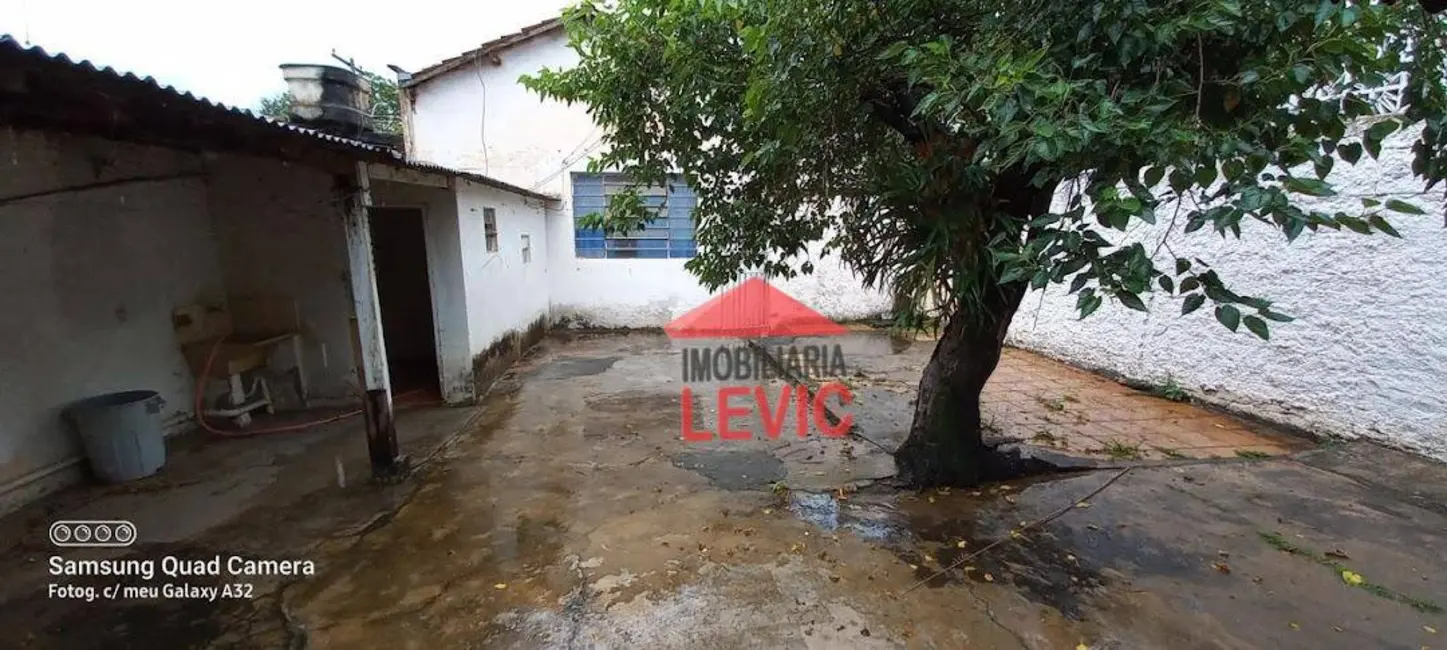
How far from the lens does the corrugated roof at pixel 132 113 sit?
6.40 feet

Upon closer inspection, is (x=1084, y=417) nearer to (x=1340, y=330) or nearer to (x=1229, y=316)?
(x=1340, y=330)

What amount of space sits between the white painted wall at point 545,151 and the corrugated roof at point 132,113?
612 centimetres

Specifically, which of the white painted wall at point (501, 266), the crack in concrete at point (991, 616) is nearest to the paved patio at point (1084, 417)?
the crack in concrete at point (991, 616)

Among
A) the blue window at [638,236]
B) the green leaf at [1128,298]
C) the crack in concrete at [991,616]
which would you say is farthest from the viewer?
the blue window at [638,236]

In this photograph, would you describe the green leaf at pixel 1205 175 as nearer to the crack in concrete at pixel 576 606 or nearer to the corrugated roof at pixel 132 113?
the crack in concrete at pixel 576 606

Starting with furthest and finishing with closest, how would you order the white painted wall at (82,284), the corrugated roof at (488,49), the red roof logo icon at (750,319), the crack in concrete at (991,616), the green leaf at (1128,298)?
the red roof logo icon at (750,319) < the corrugated roof at (488,49) < the white painted wall at (82,284) < the crack in concrete at (991,616) < the green leaf at (1128,298)

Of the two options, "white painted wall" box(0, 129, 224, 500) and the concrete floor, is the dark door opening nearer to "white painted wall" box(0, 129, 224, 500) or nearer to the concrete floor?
"white painted wall" box(0, 129, 224, 500)

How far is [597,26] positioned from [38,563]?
4.02 metres

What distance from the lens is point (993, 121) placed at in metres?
1.93

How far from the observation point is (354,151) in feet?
11.8

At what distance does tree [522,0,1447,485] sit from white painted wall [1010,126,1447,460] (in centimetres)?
65

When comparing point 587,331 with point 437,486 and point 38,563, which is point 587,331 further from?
point 38,563

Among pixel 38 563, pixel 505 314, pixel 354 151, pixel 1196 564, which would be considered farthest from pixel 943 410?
pixel 505 314

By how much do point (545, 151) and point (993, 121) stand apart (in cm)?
908
